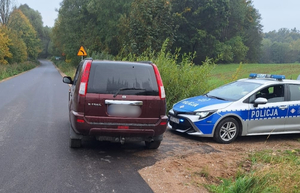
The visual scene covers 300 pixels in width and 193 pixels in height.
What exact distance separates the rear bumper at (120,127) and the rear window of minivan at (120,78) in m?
0.49

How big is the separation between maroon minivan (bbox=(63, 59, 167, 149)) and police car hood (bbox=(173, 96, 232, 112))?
2.00 meters

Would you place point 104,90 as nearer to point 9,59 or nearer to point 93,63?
point 93,63

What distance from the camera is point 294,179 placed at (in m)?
4.21

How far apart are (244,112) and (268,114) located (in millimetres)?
681

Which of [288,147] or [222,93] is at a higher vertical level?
[222,93]

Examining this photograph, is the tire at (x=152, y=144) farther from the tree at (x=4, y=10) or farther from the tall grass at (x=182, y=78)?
the tree at (x=4, y=10)

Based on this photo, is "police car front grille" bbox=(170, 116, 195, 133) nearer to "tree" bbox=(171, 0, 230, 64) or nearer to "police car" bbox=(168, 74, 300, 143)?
"police car" bbox=(168, 74, 300, 143)

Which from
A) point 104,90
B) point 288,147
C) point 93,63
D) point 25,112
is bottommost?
point 288,147

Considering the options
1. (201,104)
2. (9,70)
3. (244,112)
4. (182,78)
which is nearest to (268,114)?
(244,112)

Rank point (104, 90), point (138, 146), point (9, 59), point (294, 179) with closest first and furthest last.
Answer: point (294, 179), point (104, 90), point (138, 146), point (9, 59)

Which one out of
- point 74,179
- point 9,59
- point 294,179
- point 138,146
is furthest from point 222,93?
point 9,59

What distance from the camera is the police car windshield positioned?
7.61 meters

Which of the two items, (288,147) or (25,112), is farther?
(25,112)

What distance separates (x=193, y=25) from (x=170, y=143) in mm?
47243
